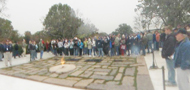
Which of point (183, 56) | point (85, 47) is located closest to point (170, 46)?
point (183, 56)

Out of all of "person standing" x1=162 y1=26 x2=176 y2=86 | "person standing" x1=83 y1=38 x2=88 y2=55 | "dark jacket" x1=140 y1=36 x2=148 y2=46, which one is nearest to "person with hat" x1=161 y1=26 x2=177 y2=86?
"person standing" x1=162 y1=26 x2=176 y2=86

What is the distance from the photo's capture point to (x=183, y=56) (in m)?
2.98

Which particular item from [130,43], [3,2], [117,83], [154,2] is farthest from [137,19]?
[117,83]

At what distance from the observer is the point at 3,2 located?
14.3 meters

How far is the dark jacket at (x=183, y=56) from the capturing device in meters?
2.93

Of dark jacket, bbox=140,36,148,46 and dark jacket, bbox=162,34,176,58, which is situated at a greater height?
dark jacket, bbox=140,36,148,46

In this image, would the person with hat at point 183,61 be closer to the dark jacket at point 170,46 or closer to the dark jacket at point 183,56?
the dark jacket at point 183,56

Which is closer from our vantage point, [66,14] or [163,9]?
[163,9]

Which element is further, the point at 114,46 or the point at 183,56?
the point at 114,46

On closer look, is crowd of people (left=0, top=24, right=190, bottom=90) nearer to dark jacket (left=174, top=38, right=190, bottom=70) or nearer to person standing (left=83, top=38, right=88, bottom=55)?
person standing (left=83, top=38, right=88, bottom=55)

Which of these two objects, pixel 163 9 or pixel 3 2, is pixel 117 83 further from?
pixel 3 2

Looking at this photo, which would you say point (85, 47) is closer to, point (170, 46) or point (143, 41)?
point (143, 41)

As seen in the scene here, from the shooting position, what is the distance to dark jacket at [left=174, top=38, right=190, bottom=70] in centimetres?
293

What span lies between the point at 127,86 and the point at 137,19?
3022cm
